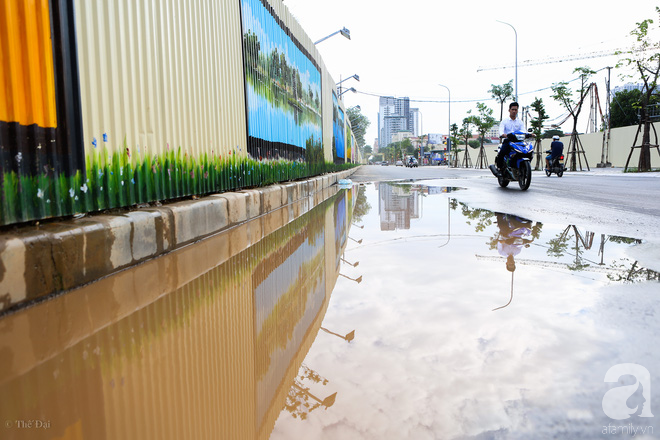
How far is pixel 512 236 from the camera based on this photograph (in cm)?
452

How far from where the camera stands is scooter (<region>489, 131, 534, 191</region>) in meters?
10.4

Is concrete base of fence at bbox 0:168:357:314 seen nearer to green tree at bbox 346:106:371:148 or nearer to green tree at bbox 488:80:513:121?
green tree at bbox 488:80:513:121

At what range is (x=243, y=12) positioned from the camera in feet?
21.0

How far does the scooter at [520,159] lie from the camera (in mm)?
10406

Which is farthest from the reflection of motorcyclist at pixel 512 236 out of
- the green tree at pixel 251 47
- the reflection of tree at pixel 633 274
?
the green tree at pixel 251 47

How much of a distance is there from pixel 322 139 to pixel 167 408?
1355 centimetres

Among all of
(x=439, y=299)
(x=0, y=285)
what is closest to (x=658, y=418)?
(x=439, y=299)

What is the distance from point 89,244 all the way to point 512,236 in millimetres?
3505

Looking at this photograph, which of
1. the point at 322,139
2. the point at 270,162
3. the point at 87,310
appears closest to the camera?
the point at 87,310

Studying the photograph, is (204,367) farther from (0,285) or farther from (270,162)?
(270,162)

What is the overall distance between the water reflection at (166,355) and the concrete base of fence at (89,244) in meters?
0.09

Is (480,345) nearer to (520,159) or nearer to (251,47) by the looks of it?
(251,47)

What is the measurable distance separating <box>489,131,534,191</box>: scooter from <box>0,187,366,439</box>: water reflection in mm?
8358

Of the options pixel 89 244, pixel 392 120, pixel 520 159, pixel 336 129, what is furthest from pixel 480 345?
pixel 392 120
